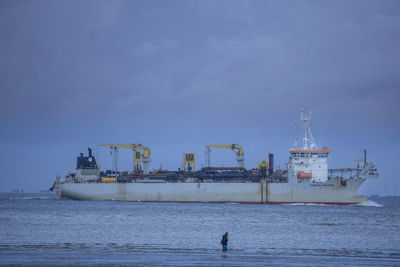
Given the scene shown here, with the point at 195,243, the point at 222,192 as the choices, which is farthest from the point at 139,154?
the point at 195,243

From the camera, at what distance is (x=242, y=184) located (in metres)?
91.8

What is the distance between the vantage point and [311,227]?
49.9 meters

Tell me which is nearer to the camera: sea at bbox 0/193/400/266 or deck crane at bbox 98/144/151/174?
sea at bbox 0/193/400/266

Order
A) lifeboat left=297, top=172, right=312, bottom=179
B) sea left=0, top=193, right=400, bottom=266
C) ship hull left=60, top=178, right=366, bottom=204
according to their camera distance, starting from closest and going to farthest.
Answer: sea left=0, top=193, right=400, bottom=266, ship hull left=60, top=178, right=366, bottom=204, lifeboat left=297, top=172, right=312, bottom=179

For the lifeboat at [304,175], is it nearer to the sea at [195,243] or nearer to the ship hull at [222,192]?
the ship hull at [222,192]

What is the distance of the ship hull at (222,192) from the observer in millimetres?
87750

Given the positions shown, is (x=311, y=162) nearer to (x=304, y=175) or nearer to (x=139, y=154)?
(x=304, y=175)

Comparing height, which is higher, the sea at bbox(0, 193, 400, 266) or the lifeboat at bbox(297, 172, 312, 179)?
the lifeboat at bbox(297, 172, 312, 179)

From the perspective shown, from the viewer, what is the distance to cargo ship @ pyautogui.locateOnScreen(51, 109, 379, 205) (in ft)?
288

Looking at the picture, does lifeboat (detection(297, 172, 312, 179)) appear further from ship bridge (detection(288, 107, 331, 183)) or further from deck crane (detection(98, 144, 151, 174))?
deck crane (detection(98, 144, 151, 174))

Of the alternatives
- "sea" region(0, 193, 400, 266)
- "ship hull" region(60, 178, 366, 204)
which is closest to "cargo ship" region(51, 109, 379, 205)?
"ship hull" region(60, 178, 366, 204)

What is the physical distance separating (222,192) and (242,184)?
3969 millimetres

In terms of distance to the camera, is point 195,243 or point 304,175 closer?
point 195,243

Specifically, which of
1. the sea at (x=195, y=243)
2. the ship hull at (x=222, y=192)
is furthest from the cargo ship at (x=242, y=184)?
the sea at (x=195, y=243)
